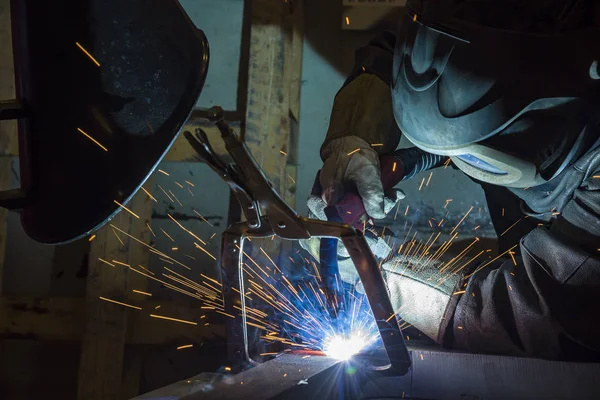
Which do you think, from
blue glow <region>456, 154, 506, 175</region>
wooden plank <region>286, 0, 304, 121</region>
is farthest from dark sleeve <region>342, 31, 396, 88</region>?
blue glow <region>456, 154, 506, 175</region>

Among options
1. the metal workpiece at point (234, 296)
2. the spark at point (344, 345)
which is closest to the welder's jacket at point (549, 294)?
the spark at point (344, 345)

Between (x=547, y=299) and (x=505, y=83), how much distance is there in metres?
0.59

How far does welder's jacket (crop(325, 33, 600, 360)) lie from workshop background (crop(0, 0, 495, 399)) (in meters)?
0.96

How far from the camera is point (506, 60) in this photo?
1342 millimetres

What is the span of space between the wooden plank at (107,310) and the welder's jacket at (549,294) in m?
1.21

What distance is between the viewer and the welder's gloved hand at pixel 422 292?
1.60 meters

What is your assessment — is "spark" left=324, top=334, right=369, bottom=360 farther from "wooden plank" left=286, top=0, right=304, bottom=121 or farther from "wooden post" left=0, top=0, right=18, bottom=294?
"wooden post" left=0, top=0, right=18, bottom=294

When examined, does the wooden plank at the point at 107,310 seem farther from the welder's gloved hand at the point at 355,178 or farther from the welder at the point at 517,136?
the welder at the point at 517,136

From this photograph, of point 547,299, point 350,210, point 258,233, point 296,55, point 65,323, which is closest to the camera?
point 258,233

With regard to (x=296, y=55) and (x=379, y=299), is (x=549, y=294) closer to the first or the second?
(x=379, y=299)

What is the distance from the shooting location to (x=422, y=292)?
1.65 m

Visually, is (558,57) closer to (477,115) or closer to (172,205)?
(477,115)

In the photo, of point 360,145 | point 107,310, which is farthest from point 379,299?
point 107,310

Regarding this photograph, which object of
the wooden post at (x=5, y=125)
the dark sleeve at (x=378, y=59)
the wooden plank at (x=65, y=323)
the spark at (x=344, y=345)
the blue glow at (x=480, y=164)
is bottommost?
the spark at (x=344, y=345)
